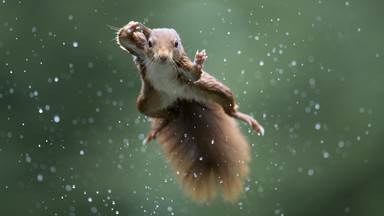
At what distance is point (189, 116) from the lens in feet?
6.03

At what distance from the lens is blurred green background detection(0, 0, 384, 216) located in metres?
3.58

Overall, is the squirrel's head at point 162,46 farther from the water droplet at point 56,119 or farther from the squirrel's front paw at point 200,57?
the water droplet at point 56,119

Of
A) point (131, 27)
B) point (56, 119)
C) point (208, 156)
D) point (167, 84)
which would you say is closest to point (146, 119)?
point (56, 119)

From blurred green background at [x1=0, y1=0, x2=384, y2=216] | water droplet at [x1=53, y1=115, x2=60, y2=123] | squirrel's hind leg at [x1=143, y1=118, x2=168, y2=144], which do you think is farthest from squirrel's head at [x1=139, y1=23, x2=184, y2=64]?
water droplet at [x1=53, y1=115, x2=60, y2=123]

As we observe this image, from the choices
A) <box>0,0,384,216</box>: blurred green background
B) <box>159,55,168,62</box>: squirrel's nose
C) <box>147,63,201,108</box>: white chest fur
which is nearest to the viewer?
<box>159,55,168,62</box>: squirrel's nose

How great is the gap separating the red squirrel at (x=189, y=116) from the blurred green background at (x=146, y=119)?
1.57 metres

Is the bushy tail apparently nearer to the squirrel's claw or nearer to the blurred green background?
the squirrel's claw

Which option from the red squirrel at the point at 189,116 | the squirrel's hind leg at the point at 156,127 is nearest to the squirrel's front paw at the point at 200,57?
the red squirrel at the point at 189,116

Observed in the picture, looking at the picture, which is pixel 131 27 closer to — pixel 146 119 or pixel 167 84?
pixel 167 84

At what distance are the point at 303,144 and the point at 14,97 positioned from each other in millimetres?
1810

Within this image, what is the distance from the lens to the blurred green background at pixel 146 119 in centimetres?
358

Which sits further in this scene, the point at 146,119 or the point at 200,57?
the point at 146,119

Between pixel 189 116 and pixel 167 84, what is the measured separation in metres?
0.19

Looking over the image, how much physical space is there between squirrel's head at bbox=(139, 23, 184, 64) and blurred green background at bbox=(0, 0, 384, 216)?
1.99 metres
